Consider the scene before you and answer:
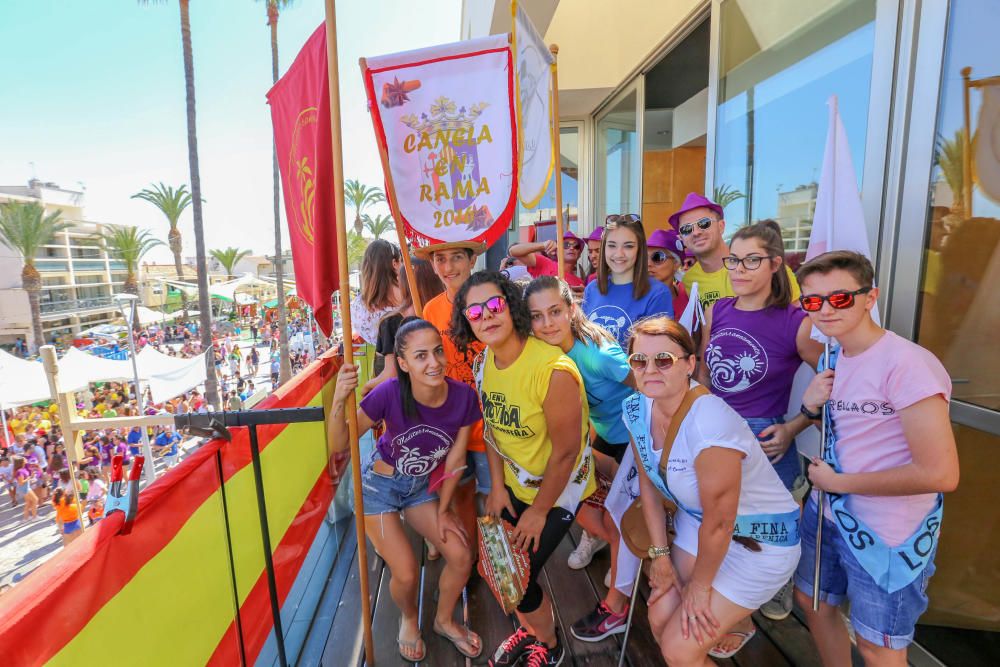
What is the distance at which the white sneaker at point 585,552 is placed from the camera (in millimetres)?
2934

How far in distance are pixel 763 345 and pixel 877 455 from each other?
622mm

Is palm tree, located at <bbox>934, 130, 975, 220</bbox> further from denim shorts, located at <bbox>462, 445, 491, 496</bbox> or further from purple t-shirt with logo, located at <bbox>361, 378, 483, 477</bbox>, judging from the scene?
denim shorts, located at <bbox>462, 445, 491, 496</bbox>

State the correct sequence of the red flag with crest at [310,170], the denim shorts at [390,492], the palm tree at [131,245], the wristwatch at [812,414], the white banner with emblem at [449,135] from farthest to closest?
the palm tree at [131,245] → the white banner with emblem at [449,135] → the denim shorts at [390,492] → the red flag with crest at [310,170] → the wristwatch at [812,414]

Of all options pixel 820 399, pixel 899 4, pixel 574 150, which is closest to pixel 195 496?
pixel 820 399

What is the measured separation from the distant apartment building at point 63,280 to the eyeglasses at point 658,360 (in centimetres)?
5819

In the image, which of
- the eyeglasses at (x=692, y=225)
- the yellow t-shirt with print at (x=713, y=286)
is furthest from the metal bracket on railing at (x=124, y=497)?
the eyeglasses at (x=692, y=225)

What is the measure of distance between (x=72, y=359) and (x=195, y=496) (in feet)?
74.9

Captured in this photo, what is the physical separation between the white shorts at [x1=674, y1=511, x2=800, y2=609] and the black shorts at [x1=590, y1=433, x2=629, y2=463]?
884mm

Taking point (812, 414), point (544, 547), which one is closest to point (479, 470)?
point (544, 547)

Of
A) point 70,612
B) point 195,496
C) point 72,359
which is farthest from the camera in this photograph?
point 72,359

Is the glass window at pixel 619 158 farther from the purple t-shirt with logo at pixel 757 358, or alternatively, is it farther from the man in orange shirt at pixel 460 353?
the purple t-shirt with logo at pixel 757 358

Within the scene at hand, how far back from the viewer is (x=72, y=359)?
61.8 feet

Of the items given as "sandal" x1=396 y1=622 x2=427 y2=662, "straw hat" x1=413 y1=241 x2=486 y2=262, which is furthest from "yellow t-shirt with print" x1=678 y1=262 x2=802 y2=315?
"sandal" x1=396 y1=622 x2=427 y2=662

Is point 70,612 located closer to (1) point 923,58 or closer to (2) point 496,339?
(2) point 496,339
